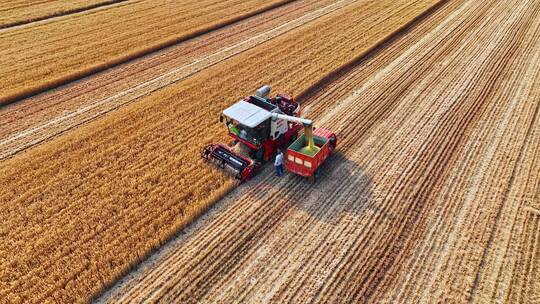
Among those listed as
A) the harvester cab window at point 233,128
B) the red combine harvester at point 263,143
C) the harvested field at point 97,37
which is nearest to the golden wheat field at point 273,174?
the harvested field at point 97,37

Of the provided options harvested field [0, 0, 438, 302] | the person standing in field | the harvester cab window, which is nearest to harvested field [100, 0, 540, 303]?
the person standing in field

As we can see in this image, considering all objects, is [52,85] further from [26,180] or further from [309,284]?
[309,284]

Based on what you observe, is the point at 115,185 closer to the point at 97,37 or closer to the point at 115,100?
the point at 115,100

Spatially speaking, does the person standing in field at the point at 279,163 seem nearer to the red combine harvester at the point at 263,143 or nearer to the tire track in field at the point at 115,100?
the red combine harvester at the point at 263,143

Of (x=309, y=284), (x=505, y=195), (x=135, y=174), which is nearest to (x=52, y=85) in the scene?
(x=135, y=174)

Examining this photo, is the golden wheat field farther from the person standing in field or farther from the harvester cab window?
the harvester cab window

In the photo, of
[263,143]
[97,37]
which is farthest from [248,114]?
[97,37]

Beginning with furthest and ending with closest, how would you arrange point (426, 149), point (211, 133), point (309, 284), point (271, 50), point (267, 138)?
point (271, 50) < point (211, 133) < point (426, 149) < point (267, 138) < point (309, 284)
